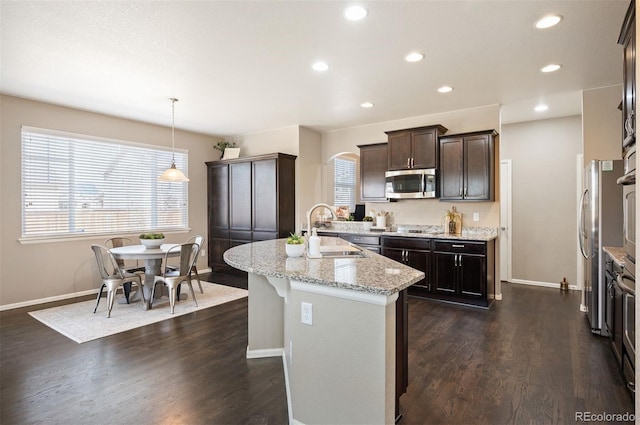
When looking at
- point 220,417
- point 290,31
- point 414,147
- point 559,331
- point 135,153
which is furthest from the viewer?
point 135,153

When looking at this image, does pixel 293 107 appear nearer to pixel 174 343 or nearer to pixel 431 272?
pixel 431 272

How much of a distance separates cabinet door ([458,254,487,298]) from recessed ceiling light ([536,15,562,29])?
2.65 m

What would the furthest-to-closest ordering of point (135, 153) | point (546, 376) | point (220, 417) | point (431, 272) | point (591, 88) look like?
point (135, 153)
point (431, 272)
point (591, 88)
point (546, 376)
point (220, 417)

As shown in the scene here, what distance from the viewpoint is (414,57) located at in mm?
3199

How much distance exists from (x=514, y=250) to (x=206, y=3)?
18.9 feet

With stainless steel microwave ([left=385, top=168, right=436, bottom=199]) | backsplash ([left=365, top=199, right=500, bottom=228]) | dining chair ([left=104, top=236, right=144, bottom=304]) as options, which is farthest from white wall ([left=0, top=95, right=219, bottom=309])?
backsplash ([left=365, top=199, right=500, bottom=228])

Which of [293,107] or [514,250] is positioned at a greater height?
[293,107]

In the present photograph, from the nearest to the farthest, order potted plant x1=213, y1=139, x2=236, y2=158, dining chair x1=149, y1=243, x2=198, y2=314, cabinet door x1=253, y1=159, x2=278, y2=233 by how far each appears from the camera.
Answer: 1. dining chair x1=149, y1=243, x2=198, y2=314
2. cabinet door x1=253, y1=159, x2=278, y2=233
3. potted plant x1=213, y1=139, x2=236, y2=158

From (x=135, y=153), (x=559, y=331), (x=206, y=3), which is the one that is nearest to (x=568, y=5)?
(x=206, y=3)

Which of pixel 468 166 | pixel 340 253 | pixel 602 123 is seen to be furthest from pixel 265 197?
pixel 602 123

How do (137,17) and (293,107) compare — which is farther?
(293,107)

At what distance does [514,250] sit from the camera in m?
5.75

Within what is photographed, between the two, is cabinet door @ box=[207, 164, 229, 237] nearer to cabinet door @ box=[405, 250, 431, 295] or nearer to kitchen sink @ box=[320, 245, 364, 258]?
cabinet door @ box=[405, 250, 431, 295]

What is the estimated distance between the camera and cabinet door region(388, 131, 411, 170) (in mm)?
5098
